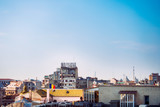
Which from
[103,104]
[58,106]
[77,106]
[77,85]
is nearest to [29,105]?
[58,106]

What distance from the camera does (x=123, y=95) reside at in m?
36.9

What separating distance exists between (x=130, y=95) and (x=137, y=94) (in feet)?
4.69

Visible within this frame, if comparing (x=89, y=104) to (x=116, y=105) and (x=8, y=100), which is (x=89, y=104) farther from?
(x=8, y=100)

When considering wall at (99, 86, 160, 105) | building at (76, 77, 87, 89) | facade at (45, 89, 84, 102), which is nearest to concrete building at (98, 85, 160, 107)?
wall at (99, 86, 160, 105)

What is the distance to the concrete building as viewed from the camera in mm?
36334

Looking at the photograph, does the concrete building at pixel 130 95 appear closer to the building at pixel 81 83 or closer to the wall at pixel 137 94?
the wall at pixel 137 94

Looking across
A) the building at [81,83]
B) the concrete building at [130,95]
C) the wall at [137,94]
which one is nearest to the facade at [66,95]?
the wall at [137,94]

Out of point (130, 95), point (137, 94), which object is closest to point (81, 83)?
point (137, 94)

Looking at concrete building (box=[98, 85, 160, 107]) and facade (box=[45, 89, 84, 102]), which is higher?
concrete building (box=[98, 85, 160, 107])

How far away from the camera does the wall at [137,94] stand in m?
37.0

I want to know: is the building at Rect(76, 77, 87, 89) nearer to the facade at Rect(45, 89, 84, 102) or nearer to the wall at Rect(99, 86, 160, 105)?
the facade at Rect(45, 89, 84, 102)

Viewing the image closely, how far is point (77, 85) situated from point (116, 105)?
77931 millimetres

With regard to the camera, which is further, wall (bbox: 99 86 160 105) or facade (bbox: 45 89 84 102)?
facade (bbox: 45 89 84 102)

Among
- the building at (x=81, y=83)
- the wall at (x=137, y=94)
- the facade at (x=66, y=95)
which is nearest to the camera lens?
the wall at (x=137, y=94)
